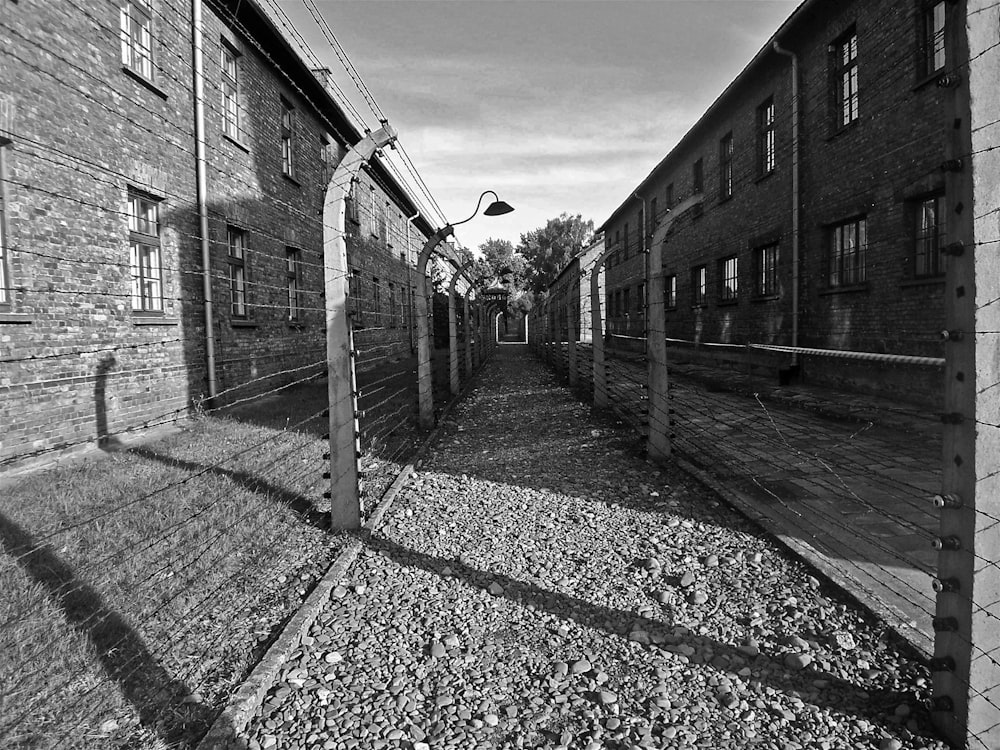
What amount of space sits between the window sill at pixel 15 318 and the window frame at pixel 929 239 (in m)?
10.4

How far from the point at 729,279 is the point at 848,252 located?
4.92 m

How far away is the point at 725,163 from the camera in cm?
1616

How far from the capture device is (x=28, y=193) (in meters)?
5.83

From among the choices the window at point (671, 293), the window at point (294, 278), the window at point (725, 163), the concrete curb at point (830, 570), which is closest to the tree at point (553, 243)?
the window at point (671, 293)

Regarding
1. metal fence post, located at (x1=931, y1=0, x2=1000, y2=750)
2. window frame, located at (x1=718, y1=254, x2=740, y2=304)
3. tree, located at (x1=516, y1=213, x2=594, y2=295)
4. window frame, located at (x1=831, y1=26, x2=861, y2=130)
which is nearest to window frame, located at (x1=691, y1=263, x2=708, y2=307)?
window frame, located at (x1=718, y1=254, x2=740, y2=304)

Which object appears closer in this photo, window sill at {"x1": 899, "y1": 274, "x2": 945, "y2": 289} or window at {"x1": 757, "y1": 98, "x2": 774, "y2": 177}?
window sill at {"x1": 899, "y1": 274, "x2": 945, "y2": 289}

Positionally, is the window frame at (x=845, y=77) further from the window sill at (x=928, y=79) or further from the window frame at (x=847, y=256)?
the window sill at (x=928, y=79)

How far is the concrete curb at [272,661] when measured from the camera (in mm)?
2104

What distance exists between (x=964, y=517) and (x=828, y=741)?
0.93 metres

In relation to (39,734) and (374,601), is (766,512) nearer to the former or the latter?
(374,601)

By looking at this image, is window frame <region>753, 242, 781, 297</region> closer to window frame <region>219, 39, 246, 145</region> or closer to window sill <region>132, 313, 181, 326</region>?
window frame <region>219, 39, 246, 145</region>

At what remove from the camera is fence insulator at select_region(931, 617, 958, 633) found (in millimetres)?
2076

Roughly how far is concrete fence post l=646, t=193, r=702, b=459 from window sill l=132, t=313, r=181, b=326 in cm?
627

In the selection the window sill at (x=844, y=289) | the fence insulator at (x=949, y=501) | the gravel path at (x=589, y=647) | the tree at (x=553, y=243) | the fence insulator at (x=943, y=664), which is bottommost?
the gravel path at (x=589, y=647)
